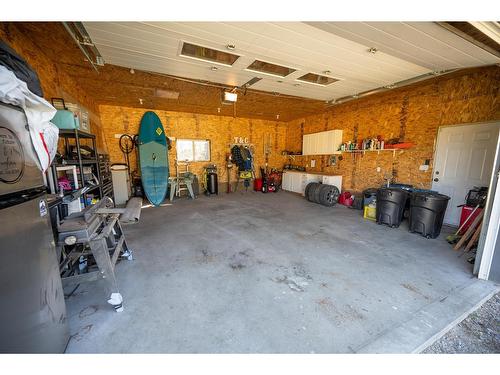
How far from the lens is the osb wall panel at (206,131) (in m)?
6.27

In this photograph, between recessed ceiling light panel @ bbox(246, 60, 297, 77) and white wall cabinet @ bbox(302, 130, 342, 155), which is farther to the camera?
white wall cabinet @ bbox(302, 130, 342, 155)

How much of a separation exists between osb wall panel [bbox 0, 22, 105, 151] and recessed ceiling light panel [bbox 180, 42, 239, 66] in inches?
59.0

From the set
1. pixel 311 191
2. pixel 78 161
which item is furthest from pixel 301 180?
pixel 78 161

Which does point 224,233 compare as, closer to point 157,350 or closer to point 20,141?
point 157,350

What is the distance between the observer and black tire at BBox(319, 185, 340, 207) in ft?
18.5

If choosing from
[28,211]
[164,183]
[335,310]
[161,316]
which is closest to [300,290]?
[335,310]

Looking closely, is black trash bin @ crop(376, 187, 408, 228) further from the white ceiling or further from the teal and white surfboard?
the teal and white surfboard

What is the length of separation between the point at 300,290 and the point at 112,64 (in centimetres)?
443

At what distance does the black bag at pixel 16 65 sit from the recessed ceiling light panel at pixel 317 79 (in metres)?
3.77

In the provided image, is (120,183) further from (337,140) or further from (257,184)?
(337,140)

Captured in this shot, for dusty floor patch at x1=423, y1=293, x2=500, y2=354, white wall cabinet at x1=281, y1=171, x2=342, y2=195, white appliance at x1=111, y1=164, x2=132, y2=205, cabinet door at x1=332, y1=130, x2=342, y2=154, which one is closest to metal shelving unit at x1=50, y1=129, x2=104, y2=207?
white appliance at x1=111, y1=164, x2=132, y2=205
